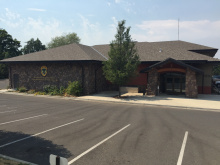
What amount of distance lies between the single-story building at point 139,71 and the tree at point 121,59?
287 cm

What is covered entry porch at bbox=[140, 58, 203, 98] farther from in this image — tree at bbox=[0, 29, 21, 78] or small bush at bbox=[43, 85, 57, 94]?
tree at bbox=[0, 29, 21, 78]

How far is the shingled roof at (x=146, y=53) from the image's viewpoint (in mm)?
23069

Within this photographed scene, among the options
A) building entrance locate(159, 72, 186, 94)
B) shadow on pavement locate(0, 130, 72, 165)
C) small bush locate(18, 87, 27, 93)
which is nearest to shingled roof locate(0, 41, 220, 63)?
building entrance locate(159, 72, 186, 94)

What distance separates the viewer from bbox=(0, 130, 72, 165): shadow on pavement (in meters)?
5.80

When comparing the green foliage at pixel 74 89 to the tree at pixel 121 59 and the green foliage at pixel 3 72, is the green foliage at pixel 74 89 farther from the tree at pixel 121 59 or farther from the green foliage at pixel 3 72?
the green foliage at pixel 3 72

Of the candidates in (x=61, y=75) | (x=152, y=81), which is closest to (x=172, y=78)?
(x=152, y=81)

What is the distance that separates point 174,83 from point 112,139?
60.2ft

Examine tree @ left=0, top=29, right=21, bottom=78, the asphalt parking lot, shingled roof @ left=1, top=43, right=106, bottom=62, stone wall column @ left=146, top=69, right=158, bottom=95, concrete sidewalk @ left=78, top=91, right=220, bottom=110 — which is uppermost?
tree @ left=0, top=29, right=21, bottom=78

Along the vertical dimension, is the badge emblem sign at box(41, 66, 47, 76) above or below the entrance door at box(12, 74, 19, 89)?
above

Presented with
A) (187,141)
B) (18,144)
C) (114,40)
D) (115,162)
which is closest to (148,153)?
(115,162)

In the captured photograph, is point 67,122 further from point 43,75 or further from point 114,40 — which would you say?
point 43,75

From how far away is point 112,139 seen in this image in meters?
7.48

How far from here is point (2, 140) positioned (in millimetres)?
7297

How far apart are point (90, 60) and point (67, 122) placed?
1197cm
